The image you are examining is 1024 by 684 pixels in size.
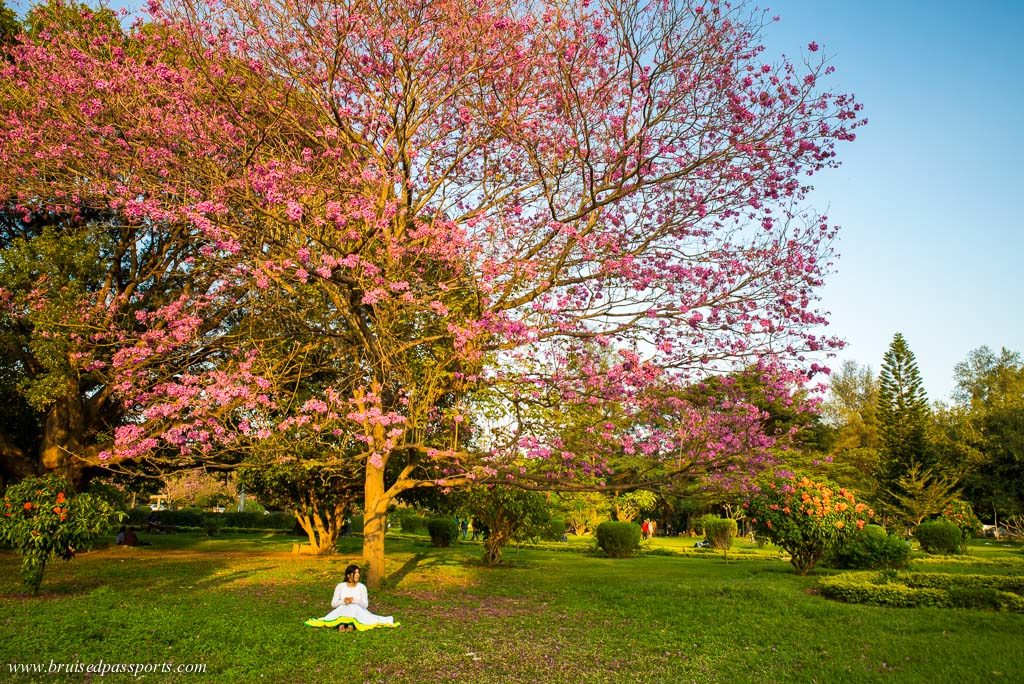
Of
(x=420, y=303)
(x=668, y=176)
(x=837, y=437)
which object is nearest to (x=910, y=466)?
(x=837, y=437)

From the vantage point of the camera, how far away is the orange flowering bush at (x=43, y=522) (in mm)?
10070

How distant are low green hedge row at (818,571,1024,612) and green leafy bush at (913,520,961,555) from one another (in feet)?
49.1

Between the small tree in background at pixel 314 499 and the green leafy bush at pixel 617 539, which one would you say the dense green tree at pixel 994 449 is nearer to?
the green leafy bush at pixel 617 539

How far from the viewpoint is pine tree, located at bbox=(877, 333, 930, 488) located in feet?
135

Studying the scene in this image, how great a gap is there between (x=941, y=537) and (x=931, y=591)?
16990 millimetres

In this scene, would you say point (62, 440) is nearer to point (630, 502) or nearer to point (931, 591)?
point (931, 591)

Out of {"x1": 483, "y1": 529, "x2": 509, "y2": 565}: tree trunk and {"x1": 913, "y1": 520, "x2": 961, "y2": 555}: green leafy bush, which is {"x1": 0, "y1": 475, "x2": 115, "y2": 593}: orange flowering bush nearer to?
{"x1": 483, "y1": 529, "x2": 509, "y2": 565}: tree trunk

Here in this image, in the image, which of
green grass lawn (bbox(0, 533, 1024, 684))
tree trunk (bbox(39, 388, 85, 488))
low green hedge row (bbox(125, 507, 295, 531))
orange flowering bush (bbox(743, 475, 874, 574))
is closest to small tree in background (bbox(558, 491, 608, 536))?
orange flowering bush (bbox(743, 475, 874, 574))

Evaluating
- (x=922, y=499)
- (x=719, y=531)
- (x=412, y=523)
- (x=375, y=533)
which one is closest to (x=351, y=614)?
(x=375, y=533)

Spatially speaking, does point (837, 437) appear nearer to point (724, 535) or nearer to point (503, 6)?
point (724, 535)

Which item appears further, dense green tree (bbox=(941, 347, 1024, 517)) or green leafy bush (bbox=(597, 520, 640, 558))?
dense green tree (bbox=(941, 347, 1024, 517))

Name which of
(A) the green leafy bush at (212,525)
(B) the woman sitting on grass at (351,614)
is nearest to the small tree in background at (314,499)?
(B) the woman sitting on grass at (351,614)

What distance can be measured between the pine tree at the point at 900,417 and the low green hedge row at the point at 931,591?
2992 cm

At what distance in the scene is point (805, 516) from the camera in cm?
1655
